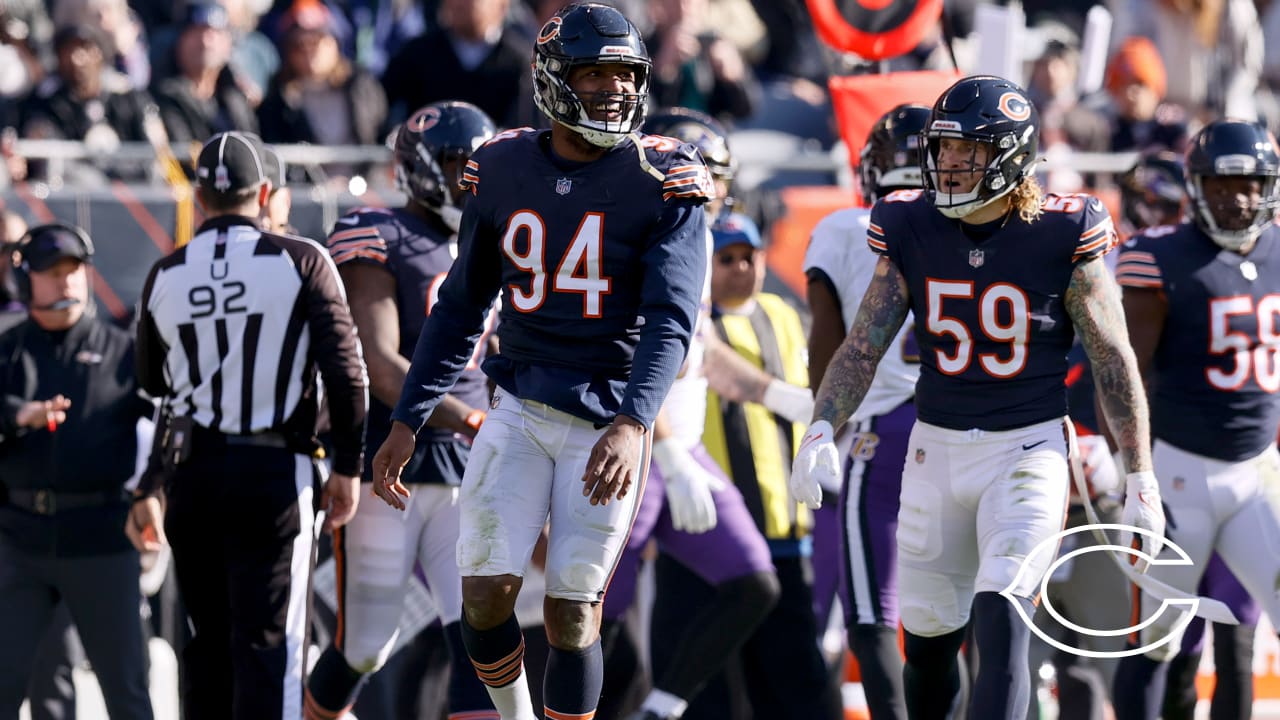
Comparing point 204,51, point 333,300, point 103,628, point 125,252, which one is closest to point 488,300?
point 333,300

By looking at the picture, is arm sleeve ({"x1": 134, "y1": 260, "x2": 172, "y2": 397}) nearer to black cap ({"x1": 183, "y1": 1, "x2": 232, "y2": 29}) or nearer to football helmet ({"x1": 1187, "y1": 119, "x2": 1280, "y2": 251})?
football helmet ({"x1": 1187, "y1": 119, "x2": 1280, "y2": 251})

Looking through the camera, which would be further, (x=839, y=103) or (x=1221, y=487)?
(x=839, y=103)

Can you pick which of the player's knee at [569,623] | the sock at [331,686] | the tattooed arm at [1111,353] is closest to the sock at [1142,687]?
the tattooed arm at [1111,353]

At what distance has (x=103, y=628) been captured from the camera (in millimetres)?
5617

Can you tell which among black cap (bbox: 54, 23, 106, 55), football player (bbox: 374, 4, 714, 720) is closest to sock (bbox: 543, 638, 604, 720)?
football player (bbox: 374, 4, 714, 720)

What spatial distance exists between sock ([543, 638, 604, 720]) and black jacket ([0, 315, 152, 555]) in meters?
1.97

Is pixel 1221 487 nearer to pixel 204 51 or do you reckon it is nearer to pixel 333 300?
pixel 333 300

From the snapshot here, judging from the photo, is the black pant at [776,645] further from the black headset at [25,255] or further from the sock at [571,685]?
the black headset at [25,255]

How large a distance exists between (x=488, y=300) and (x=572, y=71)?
667 millimetres

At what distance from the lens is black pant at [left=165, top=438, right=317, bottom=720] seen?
16.4ft

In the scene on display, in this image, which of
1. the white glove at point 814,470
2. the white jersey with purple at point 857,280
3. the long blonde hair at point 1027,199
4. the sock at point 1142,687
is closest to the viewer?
the white glove at point 814,470

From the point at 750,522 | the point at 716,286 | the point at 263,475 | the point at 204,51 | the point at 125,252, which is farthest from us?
the point at 204,51

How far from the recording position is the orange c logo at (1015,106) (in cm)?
468

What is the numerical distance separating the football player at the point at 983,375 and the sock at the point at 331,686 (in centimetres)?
163
